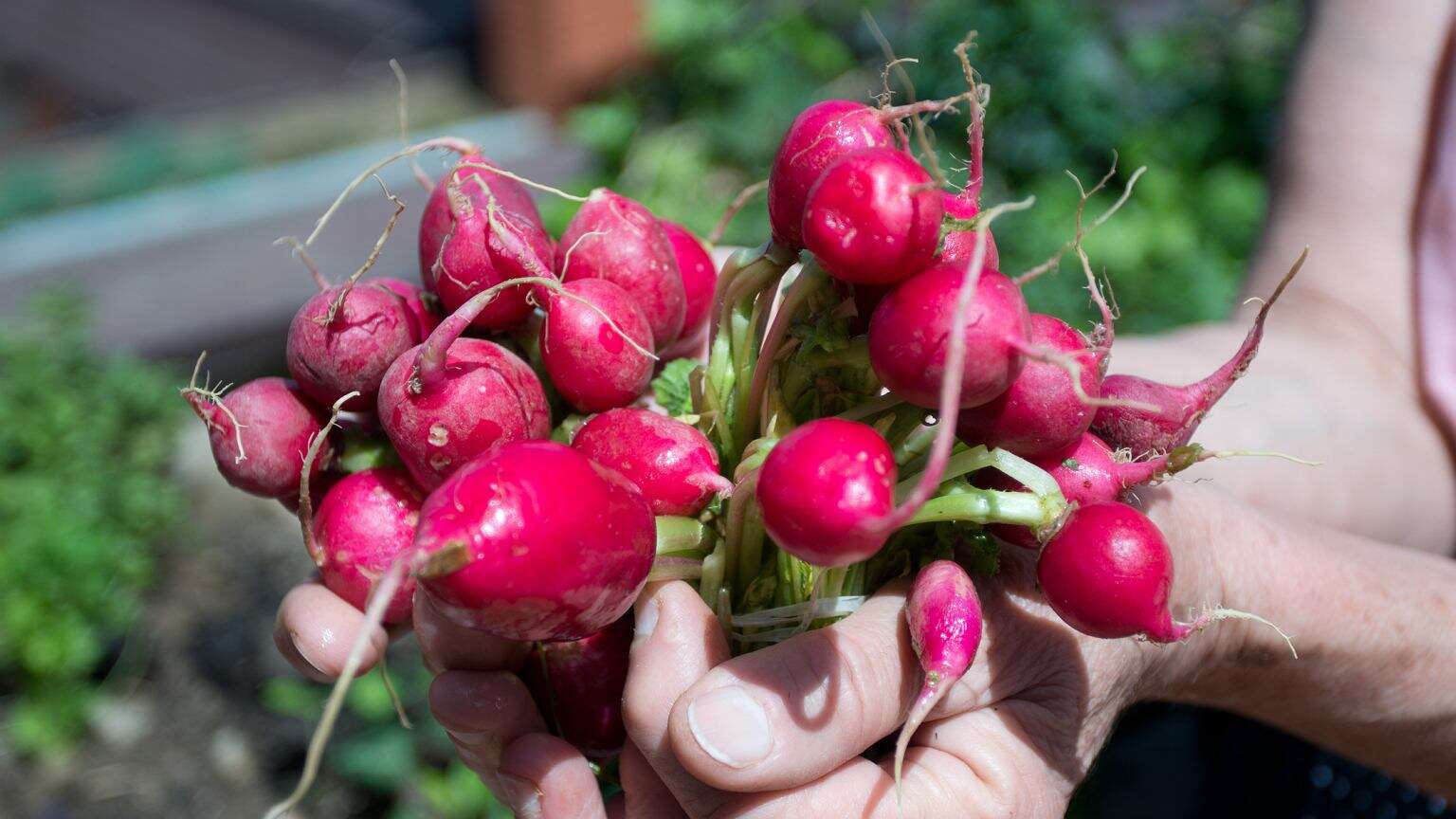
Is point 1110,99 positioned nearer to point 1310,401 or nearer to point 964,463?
point 1310,401

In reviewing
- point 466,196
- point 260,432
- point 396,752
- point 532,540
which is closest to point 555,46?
point 396,752

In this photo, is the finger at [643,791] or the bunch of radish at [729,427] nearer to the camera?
the bunch of radish at [729,427]

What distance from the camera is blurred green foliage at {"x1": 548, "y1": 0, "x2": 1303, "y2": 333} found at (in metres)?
4.01

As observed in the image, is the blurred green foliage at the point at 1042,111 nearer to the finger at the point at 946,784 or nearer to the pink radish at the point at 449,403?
the finger at the point at 946,784

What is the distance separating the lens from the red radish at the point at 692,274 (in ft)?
4.91

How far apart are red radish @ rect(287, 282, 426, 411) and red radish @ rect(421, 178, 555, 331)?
8 cm

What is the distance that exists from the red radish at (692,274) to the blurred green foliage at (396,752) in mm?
1591

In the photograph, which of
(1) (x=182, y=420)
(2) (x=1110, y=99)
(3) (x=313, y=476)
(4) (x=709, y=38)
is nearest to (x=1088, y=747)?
(3) (x=313, y=476)

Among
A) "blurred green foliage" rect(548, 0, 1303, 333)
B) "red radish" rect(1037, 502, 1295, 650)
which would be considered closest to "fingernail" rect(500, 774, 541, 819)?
"red radish" rect(1037, 502, 1295, 650)

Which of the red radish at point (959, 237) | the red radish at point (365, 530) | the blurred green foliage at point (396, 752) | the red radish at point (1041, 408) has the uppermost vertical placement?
the red radish at point (959, 237)

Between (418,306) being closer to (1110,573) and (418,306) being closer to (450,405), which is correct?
(450,405)

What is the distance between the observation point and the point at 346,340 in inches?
48.1

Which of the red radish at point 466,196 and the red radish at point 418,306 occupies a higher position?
the red radish at point 466,196

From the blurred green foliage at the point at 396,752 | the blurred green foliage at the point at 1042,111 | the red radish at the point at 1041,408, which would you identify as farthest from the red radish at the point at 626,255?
the blurred green foliage at the point at 1042,111
